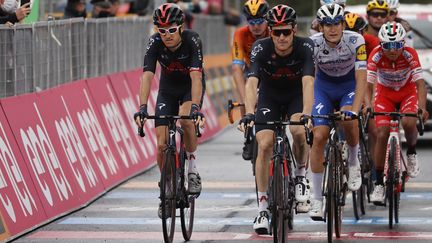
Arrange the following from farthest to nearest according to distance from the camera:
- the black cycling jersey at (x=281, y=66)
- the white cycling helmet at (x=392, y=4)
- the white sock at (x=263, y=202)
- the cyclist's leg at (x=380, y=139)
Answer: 1. the white cycling helmet at (x=392, y=4)
2. the cyclist's leg at (x=380, y=139)
3. the black cycling jersey at (x=281, y=66)
4. the white sock at (x=263, y=202)

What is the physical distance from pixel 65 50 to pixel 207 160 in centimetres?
401

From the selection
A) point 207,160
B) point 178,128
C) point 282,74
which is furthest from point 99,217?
point 207,160

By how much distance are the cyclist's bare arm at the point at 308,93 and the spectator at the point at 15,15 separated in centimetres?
437

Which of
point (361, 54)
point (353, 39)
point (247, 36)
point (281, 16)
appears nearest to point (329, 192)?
point (281, 16)

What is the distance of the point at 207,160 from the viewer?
70.4 feet

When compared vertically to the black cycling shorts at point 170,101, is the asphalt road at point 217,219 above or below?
below

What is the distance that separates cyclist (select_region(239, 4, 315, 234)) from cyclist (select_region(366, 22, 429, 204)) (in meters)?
1.77

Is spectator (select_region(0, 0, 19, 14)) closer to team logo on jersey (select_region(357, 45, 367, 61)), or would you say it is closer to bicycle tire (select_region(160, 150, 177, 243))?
bicycle tire (select_region(160, 150, 177, 243))

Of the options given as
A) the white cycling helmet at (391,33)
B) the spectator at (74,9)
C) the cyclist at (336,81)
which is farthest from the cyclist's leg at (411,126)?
the spectator at (74,9)

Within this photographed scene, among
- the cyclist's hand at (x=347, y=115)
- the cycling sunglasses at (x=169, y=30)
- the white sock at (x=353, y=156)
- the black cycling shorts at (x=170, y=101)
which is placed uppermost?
the cycling sunglasses at (x=169, y=30)

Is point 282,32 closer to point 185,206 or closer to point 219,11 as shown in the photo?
point 185,206

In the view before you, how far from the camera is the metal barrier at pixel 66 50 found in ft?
49.7

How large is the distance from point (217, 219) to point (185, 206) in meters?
1.56

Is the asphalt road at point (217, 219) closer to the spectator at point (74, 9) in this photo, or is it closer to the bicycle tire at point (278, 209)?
the bicycle tire at point (278, 209)
